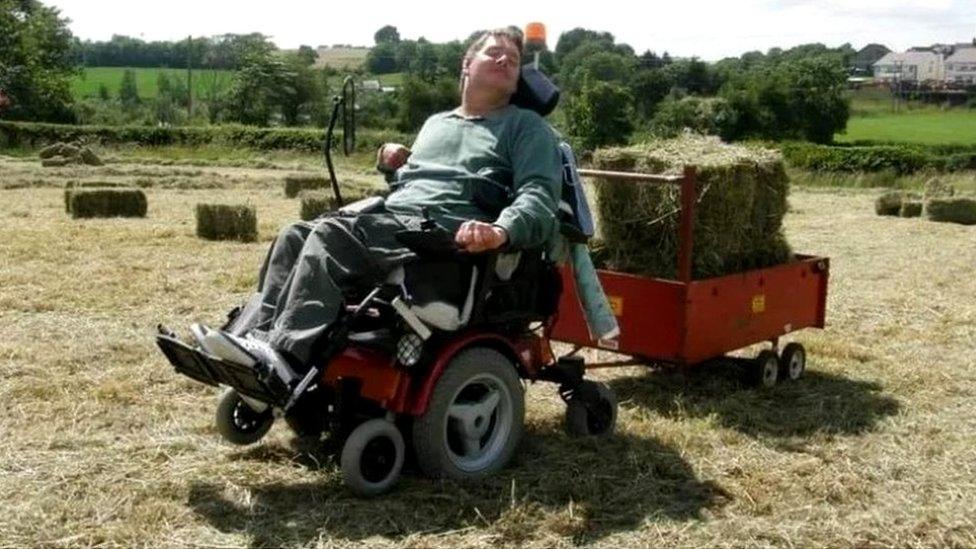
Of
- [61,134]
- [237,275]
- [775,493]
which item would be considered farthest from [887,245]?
[61,134]

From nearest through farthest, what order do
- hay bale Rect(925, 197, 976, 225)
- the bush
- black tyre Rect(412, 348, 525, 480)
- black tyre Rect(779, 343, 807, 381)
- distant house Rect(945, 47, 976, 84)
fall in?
black tyre Rect(412, 348, 525, 480) → black tyre Rect(779, 343, 807, 381) → hay bale Rect(925, 197, 976, 225) → the bush → distant house Rect(945, 47, 976, 84)

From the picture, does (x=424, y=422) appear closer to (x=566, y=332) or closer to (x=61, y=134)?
(x=566, y=332)

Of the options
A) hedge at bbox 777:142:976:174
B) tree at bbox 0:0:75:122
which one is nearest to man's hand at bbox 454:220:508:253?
hedge at bbox 777:142:976:174

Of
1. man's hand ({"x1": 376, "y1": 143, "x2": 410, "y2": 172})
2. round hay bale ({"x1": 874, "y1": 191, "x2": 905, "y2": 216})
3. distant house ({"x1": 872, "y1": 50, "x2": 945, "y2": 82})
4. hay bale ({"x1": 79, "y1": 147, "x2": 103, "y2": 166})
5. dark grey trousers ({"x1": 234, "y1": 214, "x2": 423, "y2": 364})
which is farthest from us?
distant house ({"x1": 872, "y1": 50, "x2": 945, "y2": 82})

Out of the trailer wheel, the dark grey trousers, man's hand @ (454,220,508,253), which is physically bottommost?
the trailer wheel

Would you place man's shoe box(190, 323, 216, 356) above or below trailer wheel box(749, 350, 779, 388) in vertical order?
above

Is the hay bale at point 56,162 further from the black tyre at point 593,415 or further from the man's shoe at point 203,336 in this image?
the man's shoe at point 203,336

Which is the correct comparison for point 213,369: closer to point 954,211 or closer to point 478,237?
point 478,237

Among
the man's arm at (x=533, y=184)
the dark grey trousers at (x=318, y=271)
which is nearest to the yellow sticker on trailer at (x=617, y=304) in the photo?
the man's arm at (x=533, y=184)

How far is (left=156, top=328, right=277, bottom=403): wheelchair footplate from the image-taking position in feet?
13.3

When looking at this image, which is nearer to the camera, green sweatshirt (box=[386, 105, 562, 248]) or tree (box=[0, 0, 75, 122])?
green sweatshirt (box=[386, 105, 562, 248])

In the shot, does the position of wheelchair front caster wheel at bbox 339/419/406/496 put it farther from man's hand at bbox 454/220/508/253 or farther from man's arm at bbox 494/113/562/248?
man's arm at bbox 494/113/562/248

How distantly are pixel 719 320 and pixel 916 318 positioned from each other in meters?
2.92

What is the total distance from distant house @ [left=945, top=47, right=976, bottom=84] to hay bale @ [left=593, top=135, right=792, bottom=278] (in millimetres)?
78120
